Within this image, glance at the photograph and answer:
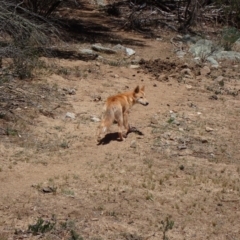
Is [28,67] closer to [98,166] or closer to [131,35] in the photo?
[98,166]

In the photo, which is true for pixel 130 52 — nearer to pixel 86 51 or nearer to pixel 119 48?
pixel 119 48

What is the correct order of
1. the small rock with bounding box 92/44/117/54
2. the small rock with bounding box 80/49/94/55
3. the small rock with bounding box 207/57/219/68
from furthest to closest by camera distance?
the small rock with bounding box 92/44/117/54 → the small rock with bounding box 80/49/94/55 → the small rock with bounding box 207/57/219/68

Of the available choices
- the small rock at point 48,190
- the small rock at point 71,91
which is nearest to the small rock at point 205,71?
the small rock at point 71,91

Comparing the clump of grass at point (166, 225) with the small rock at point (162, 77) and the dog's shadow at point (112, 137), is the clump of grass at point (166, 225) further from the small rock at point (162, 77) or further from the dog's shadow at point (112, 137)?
the small rock at point (162, 77)

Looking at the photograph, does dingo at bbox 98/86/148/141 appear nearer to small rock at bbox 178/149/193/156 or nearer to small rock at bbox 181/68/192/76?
small rock at bbox 178/149/193/156

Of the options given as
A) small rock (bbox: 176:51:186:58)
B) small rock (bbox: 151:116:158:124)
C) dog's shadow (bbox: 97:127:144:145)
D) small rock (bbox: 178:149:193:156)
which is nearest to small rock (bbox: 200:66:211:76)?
small rock (bbox: 176:51:186:58)

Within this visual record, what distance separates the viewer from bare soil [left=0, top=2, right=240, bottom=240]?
6.82m

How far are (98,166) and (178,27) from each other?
12666 mm

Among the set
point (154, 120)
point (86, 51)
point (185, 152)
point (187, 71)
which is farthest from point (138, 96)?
point (86, 51)

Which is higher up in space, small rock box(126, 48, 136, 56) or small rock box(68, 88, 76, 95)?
small rock box(68, 88, 76, 95)

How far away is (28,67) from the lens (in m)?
12.2

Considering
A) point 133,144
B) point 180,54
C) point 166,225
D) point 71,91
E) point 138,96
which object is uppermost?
Answer: point 166,225

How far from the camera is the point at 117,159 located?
8.82 meters

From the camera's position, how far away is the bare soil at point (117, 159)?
682 centimetres
